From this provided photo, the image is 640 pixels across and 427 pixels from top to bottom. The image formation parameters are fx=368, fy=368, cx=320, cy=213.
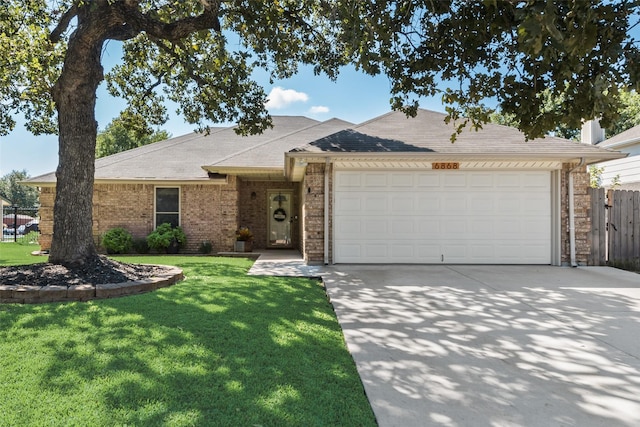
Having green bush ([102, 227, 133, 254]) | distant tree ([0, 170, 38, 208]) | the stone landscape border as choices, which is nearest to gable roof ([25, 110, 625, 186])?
green bush ([102, 227, 133, 254])

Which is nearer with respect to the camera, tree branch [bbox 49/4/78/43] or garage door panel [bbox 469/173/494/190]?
tree branch [bbox 49/4/78/43]

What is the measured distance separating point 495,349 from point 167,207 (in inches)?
463

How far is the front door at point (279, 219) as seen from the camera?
49.0ft

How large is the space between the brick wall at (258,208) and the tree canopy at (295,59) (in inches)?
171

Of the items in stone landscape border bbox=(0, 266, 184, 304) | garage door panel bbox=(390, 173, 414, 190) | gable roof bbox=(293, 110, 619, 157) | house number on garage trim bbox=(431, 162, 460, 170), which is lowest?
stone landscape border bbox=(0, 266, 184, 304)

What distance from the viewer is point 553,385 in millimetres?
2959

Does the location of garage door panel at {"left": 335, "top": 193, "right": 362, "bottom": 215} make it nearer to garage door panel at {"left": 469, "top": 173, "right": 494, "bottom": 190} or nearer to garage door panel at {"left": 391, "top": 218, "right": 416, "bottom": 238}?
garage door panel at {"left": 391, "top": 218, "right": 416, "bottom": 238}

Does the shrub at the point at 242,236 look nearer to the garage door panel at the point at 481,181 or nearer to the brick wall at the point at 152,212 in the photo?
the brick wall at the point at 152,212

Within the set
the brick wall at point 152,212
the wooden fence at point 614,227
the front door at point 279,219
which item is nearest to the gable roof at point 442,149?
the wooden fence at point 614,227

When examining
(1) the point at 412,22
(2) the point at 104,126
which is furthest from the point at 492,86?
(2) the point at 104,126

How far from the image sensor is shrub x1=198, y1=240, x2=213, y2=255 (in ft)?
41.2

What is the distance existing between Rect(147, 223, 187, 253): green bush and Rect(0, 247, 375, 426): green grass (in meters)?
7.35

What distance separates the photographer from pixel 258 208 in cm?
1488

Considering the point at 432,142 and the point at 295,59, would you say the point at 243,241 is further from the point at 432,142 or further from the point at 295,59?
the point at 432,142
